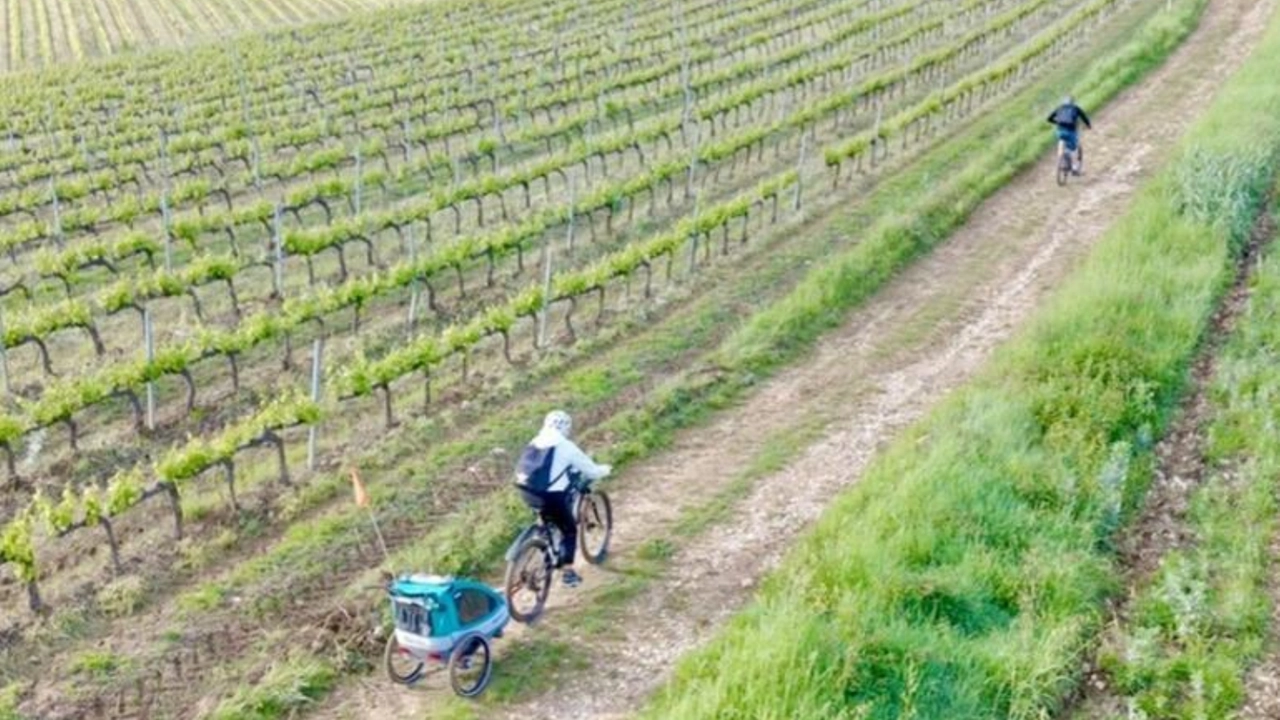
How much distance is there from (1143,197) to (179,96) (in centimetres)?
2814

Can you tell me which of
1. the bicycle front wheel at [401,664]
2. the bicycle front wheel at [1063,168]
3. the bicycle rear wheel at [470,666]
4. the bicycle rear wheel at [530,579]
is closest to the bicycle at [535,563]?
the bicycle rear wheel at [530,579]

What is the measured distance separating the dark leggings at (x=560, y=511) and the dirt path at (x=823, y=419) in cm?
48

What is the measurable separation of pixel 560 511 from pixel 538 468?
512 millimetres

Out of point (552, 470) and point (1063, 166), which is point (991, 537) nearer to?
point (552, 470)

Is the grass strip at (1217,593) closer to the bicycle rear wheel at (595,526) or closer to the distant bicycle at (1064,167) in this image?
the bicycle rear wheel at (595,526)

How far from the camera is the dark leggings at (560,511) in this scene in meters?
10.7

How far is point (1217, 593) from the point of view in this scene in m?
11.0

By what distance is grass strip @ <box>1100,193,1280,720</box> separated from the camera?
9906 millimetres

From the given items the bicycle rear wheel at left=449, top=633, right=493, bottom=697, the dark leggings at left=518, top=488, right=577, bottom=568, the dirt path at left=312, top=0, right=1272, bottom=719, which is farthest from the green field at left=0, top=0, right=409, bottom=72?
the bicycle rear wheel at left=449, top=633, right=493, bottom=697

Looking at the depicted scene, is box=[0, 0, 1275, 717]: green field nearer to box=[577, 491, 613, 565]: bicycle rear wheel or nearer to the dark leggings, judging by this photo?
box=[577, 491, 613, 565]: bicycle rear wheel

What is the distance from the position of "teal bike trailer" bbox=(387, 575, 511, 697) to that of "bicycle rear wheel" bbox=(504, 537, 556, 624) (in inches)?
14.8

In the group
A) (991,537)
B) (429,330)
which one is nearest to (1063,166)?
(429,330)

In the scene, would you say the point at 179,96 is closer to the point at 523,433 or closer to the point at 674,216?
the point at 674,216

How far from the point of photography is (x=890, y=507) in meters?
11.6
